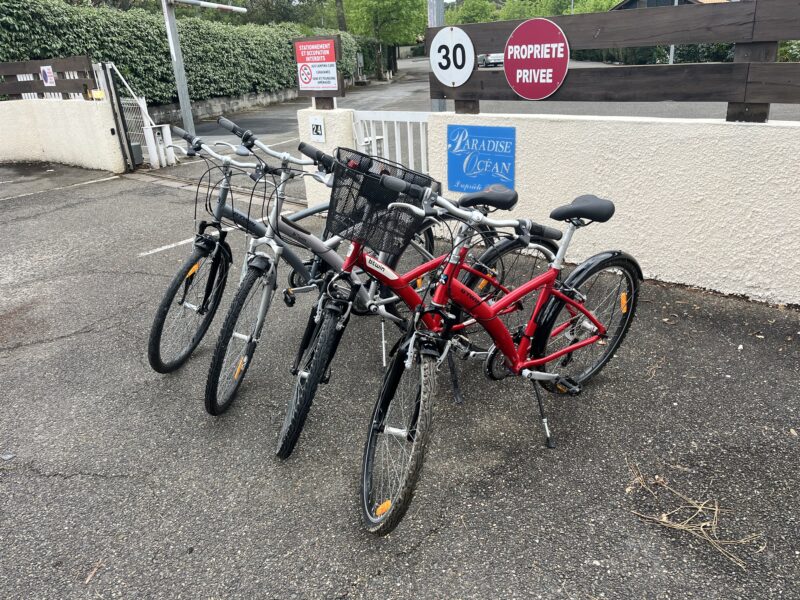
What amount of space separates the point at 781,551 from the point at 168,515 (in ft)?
8.07

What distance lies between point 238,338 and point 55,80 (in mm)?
9408

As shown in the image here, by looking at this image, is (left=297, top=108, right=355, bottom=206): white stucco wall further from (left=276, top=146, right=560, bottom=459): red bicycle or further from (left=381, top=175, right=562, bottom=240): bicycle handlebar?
(left=381, top=175, right=562, bottom=240): bicycle handlebar

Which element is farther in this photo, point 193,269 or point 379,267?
point 193,269

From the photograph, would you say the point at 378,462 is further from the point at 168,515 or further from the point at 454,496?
the point at 168,515

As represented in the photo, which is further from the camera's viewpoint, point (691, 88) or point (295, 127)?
point (295, 127)

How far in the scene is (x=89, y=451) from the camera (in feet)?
9.64

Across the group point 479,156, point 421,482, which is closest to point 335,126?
point 479,156

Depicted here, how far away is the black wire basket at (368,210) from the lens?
239cm

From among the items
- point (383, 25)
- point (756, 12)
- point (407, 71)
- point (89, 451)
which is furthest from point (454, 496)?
point (407, 71)

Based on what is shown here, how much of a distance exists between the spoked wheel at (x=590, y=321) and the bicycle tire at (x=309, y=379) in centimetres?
105

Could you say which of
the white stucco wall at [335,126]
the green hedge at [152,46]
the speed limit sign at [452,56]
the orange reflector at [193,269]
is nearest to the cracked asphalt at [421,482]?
the orange reflector at [193,269]

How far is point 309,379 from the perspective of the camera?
252 centimetres

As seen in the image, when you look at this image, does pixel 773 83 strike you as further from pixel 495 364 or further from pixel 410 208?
pixel 410 208

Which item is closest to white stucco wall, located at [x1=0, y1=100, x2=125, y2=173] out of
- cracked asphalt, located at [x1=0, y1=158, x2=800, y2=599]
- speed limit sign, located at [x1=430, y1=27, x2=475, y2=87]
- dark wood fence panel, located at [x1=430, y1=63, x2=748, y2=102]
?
cracked asphalt, located at [x1=0, y1=158, x2=800, y2=599]
